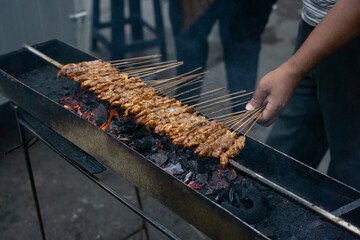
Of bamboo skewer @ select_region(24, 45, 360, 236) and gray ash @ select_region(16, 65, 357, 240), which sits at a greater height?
bamboo skewer @ select_region(24, 45, 360, 236)

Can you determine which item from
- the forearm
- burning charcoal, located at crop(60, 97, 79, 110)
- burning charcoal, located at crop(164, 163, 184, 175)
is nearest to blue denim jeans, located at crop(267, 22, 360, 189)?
the forearm

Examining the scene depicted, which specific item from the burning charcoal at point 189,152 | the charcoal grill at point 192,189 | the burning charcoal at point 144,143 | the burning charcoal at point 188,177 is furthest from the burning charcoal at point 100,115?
the burning charcoal at point 188,177

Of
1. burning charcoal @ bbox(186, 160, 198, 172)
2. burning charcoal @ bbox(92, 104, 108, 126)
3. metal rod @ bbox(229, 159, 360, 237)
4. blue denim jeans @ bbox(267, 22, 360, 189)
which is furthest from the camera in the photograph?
blue denim jeans @ bbox(267, 22, 360, 189)

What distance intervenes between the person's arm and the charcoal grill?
37cm

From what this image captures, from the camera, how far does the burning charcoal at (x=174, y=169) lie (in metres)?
2.50

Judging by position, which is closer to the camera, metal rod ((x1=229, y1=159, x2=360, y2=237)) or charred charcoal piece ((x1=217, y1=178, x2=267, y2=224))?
metal rod ((x1=229, y1=159, x2=360, y2=237))

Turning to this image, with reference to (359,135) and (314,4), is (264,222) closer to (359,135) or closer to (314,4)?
(359,135)

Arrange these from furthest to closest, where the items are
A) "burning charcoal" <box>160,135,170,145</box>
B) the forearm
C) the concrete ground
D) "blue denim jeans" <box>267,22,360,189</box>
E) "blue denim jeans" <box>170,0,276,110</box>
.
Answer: "blue denim jeans" <box>170,0,276,110</box>
the concrete ground
"blue denim jeans" <box>267,22,360,189</box>
"burning charcoal" <box>160,135,170,145</box>
the forearm

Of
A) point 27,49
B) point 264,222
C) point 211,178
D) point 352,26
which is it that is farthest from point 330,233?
point 27,49

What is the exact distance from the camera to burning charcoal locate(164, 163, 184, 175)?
2502mm

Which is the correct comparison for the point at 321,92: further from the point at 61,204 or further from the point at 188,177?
the point at 61,204

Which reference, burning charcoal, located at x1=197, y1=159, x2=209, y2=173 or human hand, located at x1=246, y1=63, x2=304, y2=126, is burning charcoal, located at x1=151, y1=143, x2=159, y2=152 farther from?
human hand, located at x1=246, y1=63, x2=304, y2=126

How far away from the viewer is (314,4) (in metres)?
3.04

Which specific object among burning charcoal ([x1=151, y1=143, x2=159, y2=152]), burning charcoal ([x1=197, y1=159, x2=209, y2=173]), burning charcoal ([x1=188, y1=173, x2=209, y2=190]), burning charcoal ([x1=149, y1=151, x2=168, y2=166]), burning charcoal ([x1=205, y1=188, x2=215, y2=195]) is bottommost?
burning charcoal ([x1=205, y1=188, x2=215, y2=195])
